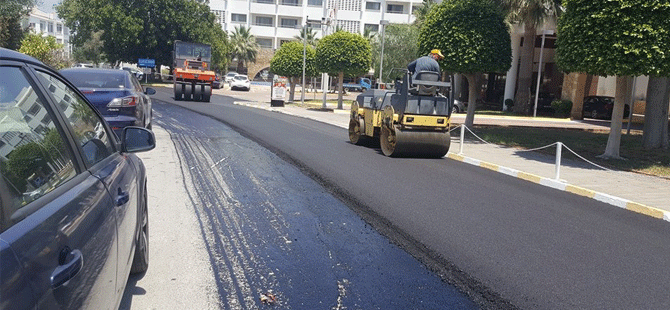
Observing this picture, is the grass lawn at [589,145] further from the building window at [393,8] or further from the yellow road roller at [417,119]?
the building window at [393,8]

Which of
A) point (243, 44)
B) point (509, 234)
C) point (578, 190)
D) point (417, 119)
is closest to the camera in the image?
point (509, 234)

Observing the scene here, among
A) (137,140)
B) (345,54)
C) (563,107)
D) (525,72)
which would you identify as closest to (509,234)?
(137,140)

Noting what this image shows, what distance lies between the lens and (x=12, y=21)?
118 feet

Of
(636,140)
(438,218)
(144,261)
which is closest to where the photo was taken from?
(144,261)

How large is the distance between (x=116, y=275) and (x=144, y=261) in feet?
5.70

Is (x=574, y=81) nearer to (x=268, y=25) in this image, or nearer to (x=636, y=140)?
(x=636, y=140)

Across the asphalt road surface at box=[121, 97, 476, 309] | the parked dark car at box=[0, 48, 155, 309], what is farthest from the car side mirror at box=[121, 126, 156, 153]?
the asphalt road surface at box=[121, 97, 476, 309]

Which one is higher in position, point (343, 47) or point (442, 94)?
point (343, 47)

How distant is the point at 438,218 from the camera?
295 inches

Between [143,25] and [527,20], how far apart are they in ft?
127

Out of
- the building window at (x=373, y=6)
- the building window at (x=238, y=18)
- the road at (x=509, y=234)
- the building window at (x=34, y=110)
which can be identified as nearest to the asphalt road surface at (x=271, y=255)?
the road at (x=509, y=234)

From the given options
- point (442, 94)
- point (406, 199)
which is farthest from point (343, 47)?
point (406, 199)

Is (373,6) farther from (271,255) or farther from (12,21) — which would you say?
(271,255)

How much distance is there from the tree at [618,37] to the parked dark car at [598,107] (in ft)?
69.8
